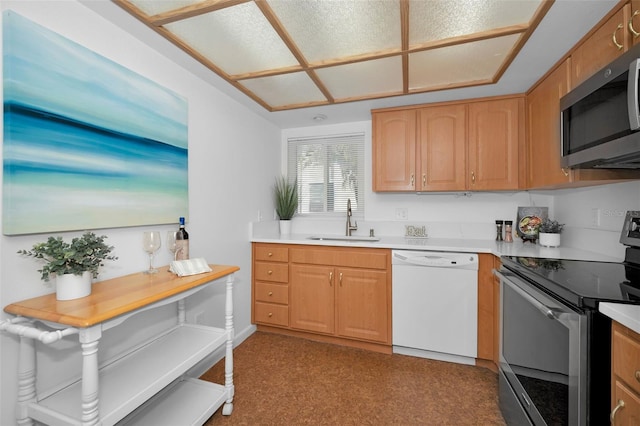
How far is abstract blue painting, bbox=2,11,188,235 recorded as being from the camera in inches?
43.9

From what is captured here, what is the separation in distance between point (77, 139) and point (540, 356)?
2.34 metres

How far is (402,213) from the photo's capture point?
303 centimetres

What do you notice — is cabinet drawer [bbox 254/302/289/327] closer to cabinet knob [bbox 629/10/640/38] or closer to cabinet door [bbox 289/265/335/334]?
cabinet door [bbox 289/265/335/334]

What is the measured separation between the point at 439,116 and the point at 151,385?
2813 mm

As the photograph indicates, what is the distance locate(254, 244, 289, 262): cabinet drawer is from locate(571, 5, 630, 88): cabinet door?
7.96 ft

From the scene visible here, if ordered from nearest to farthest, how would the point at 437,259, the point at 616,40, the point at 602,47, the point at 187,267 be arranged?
1. the point at 616,40
2. the point at 602,47
3. the point at 187,267
4. the point at 437,259

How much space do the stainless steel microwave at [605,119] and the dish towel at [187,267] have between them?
201cm

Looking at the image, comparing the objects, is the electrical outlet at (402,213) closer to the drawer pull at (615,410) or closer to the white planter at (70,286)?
the drawer pull at (615,410)

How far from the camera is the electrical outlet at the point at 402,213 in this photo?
9.88 feet

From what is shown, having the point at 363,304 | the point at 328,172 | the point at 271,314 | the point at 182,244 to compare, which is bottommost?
the point at 271,314

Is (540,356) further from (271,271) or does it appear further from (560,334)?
(271,271)

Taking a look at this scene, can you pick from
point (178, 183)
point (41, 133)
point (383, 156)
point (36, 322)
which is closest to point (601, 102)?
point (383, 156)

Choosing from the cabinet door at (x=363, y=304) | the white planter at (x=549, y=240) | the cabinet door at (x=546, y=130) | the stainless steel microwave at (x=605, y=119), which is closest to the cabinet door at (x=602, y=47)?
the cabinet door at (x=546, y=130)

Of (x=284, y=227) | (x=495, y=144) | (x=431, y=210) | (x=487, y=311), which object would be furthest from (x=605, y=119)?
(x=284, y=227)
